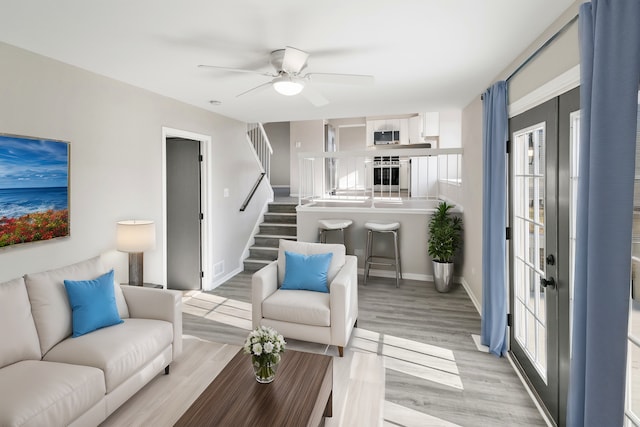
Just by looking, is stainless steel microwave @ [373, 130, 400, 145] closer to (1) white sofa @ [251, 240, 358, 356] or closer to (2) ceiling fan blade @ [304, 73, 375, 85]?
(1) white sofa @ [251, 240, 358, 356]

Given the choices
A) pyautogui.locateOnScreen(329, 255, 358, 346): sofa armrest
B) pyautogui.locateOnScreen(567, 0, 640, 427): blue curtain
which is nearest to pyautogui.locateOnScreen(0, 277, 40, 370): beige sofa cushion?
pyautogui.locateOnScreen(329, 255, 358, 346): sofa armrest

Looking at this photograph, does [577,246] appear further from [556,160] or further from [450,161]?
[450,161]

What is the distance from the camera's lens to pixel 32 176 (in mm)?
2652

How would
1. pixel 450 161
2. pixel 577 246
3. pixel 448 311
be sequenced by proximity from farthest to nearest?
pixel 450 161
pixel 448 311
pixel 577 246

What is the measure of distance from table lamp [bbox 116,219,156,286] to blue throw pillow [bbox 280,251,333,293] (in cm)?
139

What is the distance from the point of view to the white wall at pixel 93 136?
2588 mm

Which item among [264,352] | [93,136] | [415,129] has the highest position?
[415,129]

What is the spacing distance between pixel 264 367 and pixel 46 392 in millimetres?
1137

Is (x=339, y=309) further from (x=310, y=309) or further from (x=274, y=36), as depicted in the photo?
(x=274, y=36)

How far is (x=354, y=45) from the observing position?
101 inches

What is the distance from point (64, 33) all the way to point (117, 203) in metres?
1.64

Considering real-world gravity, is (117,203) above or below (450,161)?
below

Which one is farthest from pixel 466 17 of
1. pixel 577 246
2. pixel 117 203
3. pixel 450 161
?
pixel 450 161

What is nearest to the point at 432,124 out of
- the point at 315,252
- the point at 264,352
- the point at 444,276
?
the point at 444,276
